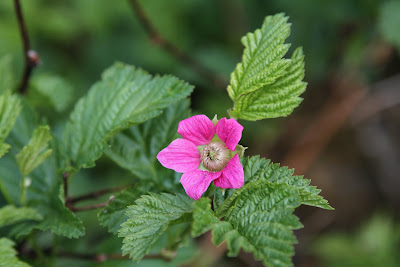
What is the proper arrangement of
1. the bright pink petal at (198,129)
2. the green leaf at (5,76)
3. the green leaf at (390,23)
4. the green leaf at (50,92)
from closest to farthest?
the bright pink petal at (198,129) < the green leaf at (5,76) < the green leaf at (50,92) < the green leaf at (390,23)

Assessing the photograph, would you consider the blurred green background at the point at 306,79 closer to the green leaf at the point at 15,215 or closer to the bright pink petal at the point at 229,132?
the green leaf at the point at 15,215

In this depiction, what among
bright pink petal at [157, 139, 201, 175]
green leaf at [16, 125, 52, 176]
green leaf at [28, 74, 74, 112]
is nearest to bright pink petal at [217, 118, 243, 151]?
bright pink petal at [157, 139, 201, 175]

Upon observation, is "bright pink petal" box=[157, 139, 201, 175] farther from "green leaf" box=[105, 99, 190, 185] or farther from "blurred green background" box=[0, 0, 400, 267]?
"blurred green background" box=[0, 0, 400, 267]

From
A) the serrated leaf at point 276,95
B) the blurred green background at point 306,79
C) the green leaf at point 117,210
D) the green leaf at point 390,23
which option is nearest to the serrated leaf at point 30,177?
the green leaf at point 117,210

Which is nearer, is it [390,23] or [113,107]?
[113,107]

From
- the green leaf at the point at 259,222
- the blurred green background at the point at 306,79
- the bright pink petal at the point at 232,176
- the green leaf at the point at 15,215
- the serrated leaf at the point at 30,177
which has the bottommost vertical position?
the green leaf at the point at 15,215

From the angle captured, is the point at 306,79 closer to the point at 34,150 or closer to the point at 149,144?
the point at 149,144

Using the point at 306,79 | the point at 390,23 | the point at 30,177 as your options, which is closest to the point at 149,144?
the point at 30,177
